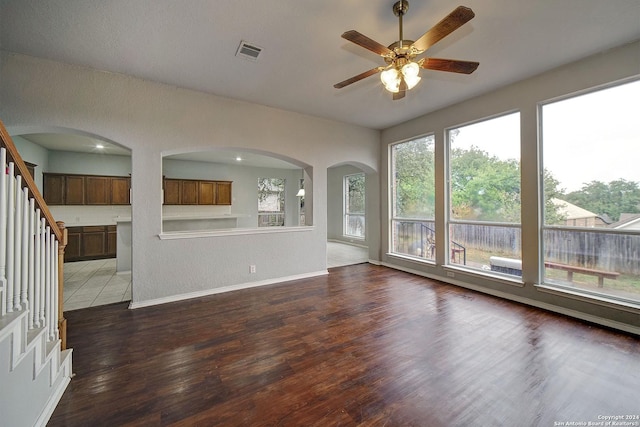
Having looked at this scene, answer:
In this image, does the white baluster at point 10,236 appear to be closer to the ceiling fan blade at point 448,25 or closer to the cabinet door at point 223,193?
the ceiling fan blade at point 448,25

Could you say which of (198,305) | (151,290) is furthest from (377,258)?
(151,290)

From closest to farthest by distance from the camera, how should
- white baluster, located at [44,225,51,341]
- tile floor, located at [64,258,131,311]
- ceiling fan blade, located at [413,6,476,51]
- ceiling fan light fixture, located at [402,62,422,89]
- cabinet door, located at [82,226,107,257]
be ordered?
ceiling fan blade, located at [413,6,476,51]
white baluster, located at [44,225,51,341]
ceiling fan light fixture, located at [402,62,422,89]
tile floor, located at [64,258,131,311]
cabinet door, located at [82,226,107,257]

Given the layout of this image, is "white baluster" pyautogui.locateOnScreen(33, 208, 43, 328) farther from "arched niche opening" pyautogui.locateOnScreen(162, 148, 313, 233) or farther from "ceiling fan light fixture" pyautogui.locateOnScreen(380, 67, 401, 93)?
"arched niche opening" pyautogui.locateOnScreen(162, 148, 313, 233)

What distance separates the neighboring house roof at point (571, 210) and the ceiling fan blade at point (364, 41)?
118 inches

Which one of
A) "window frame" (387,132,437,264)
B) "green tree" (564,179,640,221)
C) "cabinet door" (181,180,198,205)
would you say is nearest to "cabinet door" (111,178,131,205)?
"cabinet door" (181,180,198,205)

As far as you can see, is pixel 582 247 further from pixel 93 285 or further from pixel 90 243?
pixel 90 243

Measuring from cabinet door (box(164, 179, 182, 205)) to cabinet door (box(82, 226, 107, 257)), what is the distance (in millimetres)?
1606

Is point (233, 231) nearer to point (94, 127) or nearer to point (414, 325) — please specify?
point (94, 127)

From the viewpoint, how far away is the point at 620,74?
2621mm

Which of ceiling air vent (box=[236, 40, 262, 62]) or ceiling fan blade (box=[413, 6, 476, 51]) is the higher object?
ceiling air vent (box=[236, 40, 262, 62])

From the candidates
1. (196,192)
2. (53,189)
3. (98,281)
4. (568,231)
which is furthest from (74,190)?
(568,231)

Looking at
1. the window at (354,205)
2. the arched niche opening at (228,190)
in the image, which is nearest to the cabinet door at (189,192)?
the arched niche opening at (228,190)

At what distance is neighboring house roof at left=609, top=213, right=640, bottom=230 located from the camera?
Result: 2.61m

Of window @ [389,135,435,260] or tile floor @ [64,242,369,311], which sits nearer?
tile floor @ [64,242,369,311]
